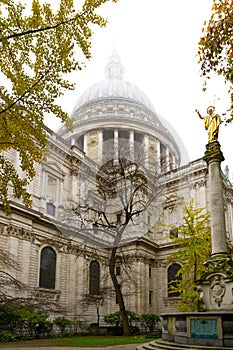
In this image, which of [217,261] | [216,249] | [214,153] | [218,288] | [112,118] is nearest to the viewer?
[218,288]

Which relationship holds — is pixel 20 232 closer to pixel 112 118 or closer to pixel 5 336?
pixel 5 336

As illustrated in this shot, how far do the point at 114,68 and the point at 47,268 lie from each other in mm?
65911

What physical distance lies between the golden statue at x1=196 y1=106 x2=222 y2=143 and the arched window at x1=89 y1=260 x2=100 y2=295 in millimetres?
21805

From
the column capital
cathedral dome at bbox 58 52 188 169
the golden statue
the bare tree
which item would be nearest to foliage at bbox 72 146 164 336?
the bare tree

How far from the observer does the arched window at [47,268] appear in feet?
101

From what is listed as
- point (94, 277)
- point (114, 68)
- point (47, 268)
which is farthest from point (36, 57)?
point (114, 68)

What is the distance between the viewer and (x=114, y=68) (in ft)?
285

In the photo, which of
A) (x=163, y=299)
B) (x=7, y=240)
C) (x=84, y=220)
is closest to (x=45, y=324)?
(x=7, y=240)

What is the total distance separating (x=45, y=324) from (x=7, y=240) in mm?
7446

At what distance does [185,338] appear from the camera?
1245cm

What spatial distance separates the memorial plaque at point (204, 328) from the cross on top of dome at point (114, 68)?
77044mm

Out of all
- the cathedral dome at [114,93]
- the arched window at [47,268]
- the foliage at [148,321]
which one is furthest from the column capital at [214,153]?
the cathedral dome at [114,93]

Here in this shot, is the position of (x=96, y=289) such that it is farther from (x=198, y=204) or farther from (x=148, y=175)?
(x=148, y=175)

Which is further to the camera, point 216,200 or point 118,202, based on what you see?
point 216,200
